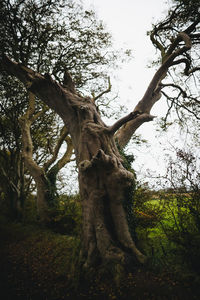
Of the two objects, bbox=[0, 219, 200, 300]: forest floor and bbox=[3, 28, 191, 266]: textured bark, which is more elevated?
bbox=[3, 28, 191, 266]: textured bark

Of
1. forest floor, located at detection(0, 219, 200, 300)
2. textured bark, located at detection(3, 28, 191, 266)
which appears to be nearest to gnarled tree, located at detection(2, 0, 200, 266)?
textured bark, located at detection(3, 28, 191, 266)

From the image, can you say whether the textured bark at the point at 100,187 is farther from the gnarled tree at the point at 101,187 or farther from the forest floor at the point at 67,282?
the forest floor at the point at 67,282

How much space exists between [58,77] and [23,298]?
28.6ft

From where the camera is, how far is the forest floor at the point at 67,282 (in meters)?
2.66

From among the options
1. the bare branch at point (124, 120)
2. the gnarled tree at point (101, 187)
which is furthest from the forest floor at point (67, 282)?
the bare branch at point (124, 120)

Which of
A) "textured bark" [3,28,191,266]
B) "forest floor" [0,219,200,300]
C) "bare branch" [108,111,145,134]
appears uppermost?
"bare branch" [108,111,145,134]

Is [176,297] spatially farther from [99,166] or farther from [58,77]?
[58,77]

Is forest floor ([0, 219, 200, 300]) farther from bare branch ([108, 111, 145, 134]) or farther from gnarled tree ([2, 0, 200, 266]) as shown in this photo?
bare branch ([108, 111, 145, 134])

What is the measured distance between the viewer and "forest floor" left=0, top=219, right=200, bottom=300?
8.74ft

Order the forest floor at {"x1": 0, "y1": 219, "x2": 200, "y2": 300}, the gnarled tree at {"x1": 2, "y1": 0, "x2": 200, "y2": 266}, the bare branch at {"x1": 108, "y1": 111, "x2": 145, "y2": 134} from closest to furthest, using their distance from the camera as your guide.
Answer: the forest floor at {"x1": 0, "y1": 219, "x2": 200, "y2": 300} < the gnarled tree at {"x1": 2, "y1": 0, "x2": 200, "y2": 266} < the bare branch at {"x1": 108, "y1": 111, "x2": 145, "y2": 134}

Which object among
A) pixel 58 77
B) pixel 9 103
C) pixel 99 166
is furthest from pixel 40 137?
pixel 99 166

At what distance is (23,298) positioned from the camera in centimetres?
301

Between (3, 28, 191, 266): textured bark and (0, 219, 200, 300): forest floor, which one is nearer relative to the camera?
(0, 219, 200, 300): forest floor

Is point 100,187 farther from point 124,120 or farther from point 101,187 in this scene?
point 124,120
